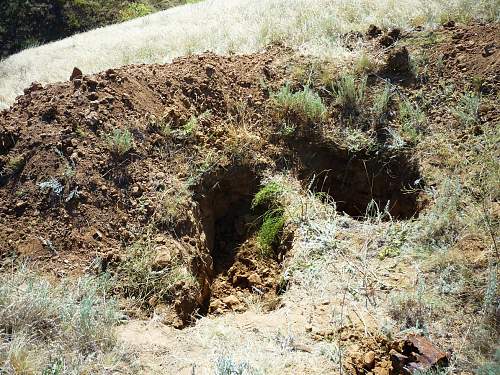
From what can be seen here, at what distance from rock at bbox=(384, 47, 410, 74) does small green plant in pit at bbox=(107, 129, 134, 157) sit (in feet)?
9.79

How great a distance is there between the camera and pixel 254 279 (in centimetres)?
407

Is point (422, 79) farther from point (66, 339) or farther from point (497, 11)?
point (66, 339)

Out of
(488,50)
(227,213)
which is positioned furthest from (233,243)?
(488,50)

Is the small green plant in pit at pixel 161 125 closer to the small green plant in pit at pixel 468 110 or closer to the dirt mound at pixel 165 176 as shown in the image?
the dirt mound at pixel 165 176

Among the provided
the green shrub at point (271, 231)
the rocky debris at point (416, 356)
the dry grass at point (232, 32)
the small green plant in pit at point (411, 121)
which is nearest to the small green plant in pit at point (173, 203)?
the green shrub at point (271, 231)

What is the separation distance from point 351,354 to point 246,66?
3.76m

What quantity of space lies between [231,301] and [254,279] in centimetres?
29

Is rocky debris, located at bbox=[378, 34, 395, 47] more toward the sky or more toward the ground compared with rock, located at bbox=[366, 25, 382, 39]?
more toward the ground

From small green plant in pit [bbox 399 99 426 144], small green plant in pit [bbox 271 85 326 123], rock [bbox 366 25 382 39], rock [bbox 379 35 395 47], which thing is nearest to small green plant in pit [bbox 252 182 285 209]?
small green plant in pit [bbox 271 85 326 123]

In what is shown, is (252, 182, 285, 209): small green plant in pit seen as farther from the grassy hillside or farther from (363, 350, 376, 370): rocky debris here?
the grassy hillside

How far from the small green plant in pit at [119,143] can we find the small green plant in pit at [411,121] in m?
2.69

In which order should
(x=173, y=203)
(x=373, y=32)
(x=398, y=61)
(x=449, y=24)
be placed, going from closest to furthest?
(x=173, y=203)
(x=398, y=61)
(x=449, y=24)
(x=373, y=32)

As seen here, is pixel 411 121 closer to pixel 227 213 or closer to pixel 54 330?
pixel 227 213

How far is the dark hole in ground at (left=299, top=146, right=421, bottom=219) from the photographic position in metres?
4.65
